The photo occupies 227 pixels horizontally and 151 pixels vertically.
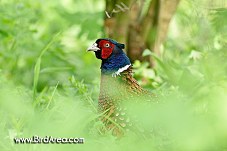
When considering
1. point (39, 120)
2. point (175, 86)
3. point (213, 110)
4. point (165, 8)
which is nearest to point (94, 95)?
point (175, 86)

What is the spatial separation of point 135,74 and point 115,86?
1136 millimetres

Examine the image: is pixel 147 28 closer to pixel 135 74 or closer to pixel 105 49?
pixel 135 74

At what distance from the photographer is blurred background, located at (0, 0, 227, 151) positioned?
6.11 ft

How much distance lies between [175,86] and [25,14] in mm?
1368

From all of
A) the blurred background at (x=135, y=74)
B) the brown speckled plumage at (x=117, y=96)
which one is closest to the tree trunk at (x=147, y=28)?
the blurred background at (x=135, y=74)

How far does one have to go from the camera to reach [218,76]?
3.12 m

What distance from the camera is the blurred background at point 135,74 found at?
1861 mm

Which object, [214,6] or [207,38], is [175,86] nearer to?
[207,38]

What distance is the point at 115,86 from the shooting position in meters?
3.22

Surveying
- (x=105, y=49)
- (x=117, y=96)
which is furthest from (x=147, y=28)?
(x=117, y=96)

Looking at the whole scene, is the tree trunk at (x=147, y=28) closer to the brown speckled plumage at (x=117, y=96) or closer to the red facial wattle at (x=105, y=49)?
the red facial wattle at (x=105, y=49)

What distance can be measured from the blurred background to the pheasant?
0.29ft

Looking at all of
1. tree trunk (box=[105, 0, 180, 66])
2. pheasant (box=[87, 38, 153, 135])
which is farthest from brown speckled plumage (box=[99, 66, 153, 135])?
tree trunk (box=[105, 0, 180, 66])

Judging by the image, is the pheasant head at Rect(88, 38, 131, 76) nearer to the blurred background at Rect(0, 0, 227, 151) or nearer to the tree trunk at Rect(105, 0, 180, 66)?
the blurred background at Rect(0, 0, 227, 151)
